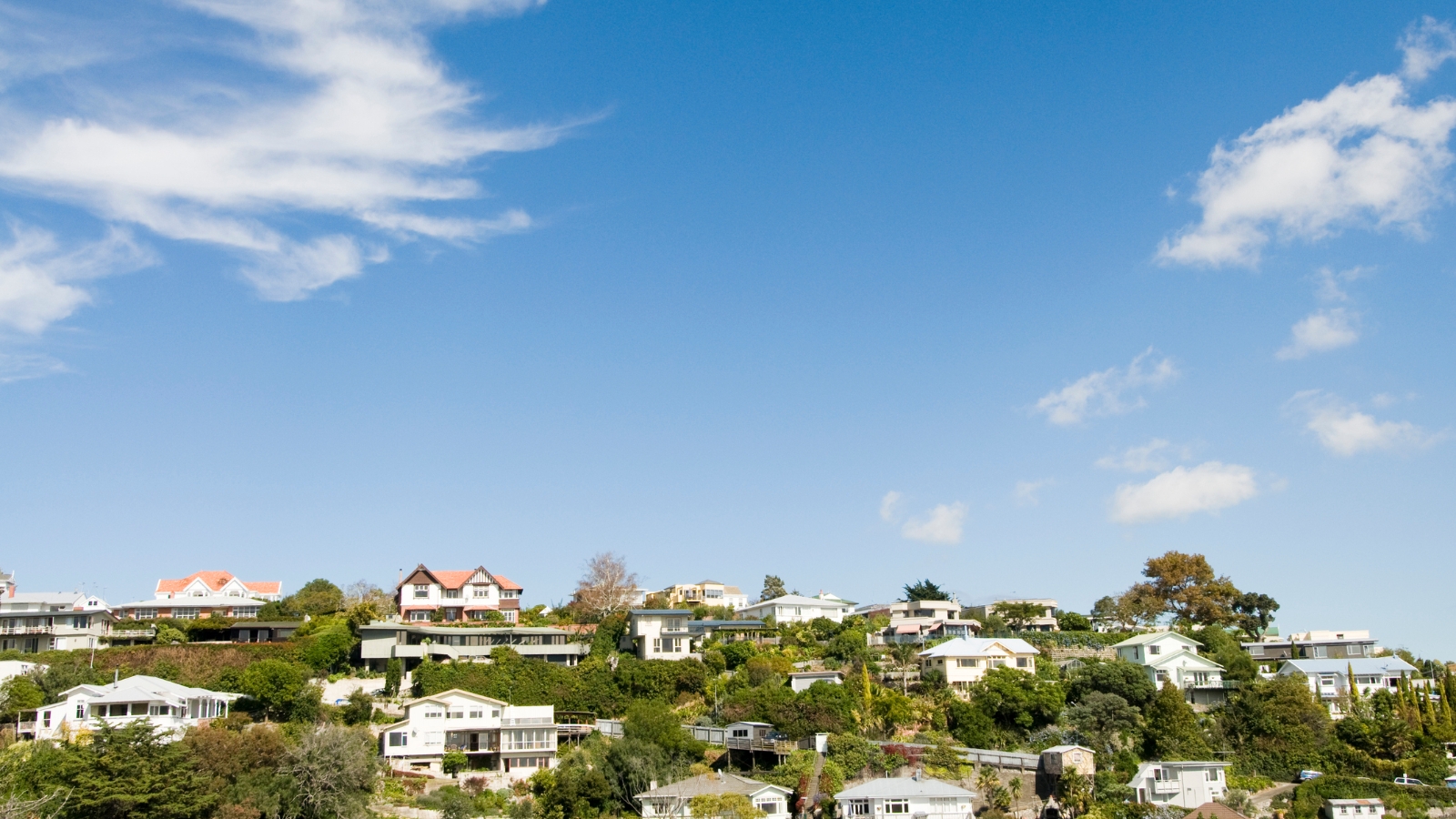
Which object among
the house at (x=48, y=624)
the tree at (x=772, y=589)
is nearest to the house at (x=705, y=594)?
the tree at (x=772, y=589)

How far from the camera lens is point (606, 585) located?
261 feet

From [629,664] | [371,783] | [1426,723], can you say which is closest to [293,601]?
[629,664]

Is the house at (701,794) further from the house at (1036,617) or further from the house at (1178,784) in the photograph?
the house at (1036,617)

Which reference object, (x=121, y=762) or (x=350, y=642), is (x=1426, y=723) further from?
(x=121, y=762)

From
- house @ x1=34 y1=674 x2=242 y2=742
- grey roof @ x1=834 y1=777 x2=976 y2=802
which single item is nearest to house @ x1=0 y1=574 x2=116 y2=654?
house @ x1=34 y1=674 x2=242 y2=742

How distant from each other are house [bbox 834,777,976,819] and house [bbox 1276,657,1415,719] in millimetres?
27969

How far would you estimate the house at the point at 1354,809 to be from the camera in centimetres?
5266

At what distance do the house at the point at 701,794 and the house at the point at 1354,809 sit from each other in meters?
24.7

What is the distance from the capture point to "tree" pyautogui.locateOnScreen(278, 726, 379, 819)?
4678 centimetres

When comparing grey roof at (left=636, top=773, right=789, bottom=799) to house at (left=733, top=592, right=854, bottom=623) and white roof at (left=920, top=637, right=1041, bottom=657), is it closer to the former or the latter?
white roof at (left=920, top=637, right=1041, bottom=657)

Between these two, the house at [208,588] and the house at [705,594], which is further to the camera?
the house at [705,594]

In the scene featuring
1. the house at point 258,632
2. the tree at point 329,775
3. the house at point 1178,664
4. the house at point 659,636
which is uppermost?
the house at point 258,632

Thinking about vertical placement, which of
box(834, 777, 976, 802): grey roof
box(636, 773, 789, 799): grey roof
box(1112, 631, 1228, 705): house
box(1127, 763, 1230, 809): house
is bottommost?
box(1127, 763, 1230, 809): house

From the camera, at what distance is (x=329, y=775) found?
47.2 metres
